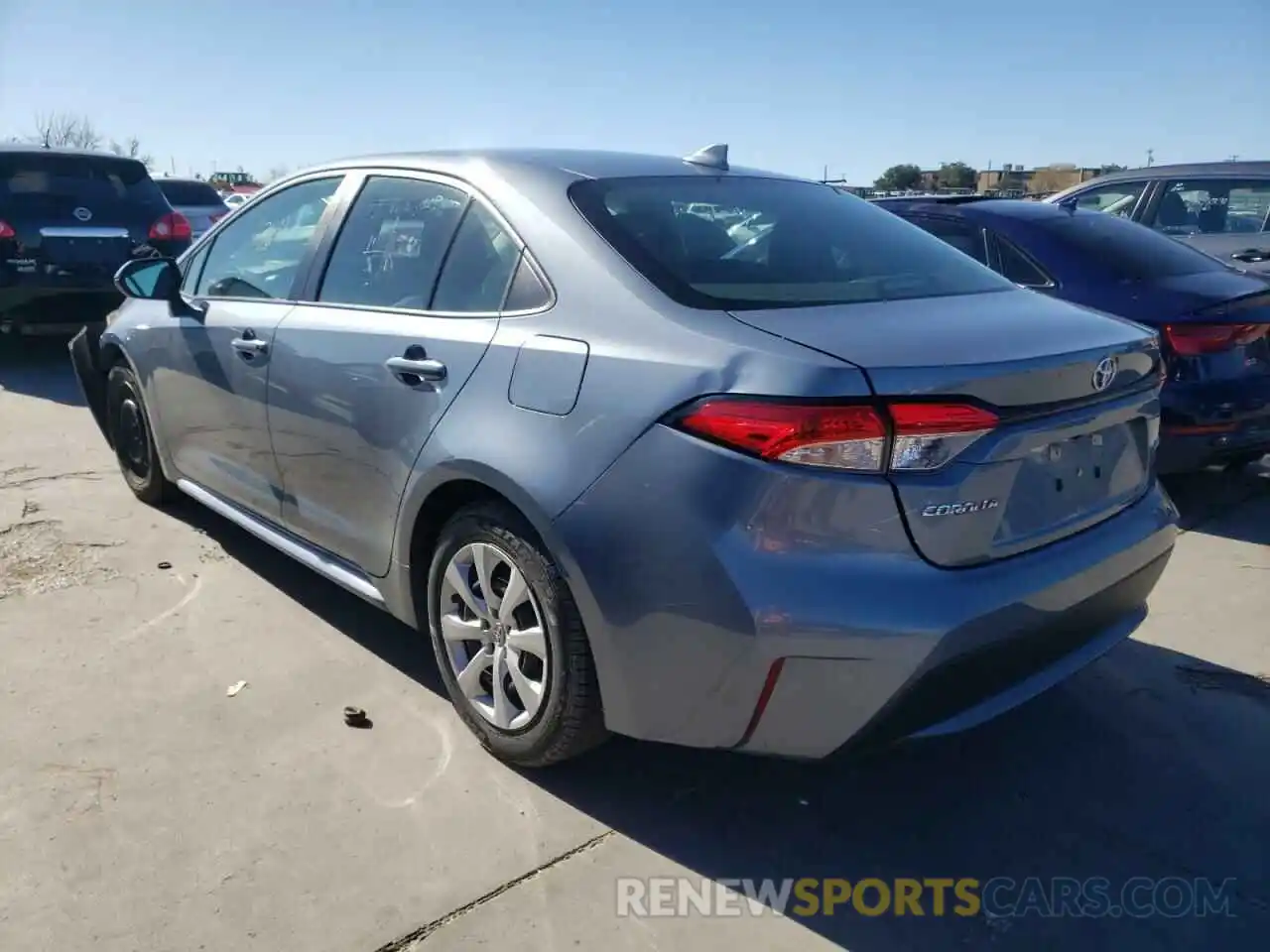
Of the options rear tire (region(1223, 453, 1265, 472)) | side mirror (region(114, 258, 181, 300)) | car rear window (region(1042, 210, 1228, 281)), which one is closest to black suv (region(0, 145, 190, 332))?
side mirror (region(114, 258, 181, 300))

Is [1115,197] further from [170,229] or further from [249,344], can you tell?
[170,229]

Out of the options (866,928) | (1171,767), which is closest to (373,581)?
(866,928)

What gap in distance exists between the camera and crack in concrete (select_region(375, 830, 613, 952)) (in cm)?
218

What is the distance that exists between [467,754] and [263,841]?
0.59 metres

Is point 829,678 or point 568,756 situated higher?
point 829,678

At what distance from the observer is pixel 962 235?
5.40m

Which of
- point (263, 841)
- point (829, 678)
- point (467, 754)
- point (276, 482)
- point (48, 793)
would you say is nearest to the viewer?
point (829, 678)

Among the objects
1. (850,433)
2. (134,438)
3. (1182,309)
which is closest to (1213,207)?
(1182,309)

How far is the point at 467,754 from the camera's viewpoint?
288 centimetres

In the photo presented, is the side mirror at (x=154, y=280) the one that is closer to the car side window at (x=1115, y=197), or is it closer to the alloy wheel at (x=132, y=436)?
the alloy wheel at (x=132, y=436)

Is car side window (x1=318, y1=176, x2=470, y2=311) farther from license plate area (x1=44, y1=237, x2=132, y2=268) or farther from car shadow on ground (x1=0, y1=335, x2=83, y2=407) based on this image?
license plate area (x1=44, y1=237, x2=132, y2=268)

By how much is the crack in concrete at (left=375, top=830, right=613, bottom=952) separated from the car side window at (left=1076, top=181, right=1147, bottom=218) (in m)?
7.14

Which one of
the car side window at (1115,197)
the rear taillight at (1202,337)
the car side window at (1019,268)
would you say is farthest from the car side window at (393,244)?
the car side window at (1115,197)

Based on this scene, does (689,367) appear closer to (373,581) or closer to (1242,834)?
(373,581)
